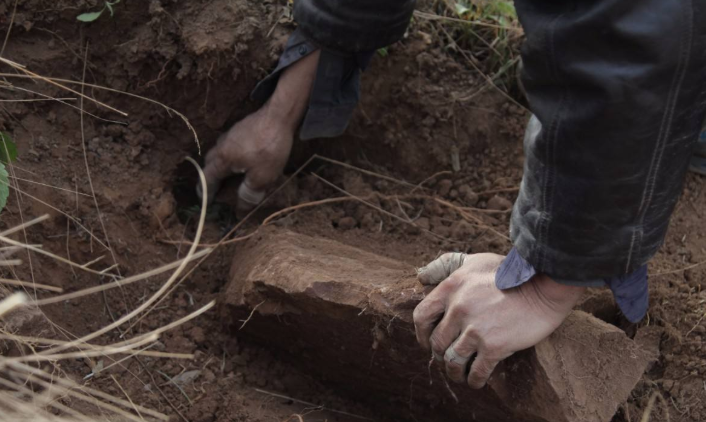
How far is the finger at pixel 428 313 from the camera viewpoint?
5.52ft

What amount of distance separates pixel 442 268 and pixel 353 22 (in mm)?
819

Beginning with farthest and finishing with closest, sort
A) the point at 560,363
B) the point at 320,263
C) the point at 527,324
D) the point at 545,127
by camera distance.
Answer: the point at 320,263 < the point at 560,363 < the point at 527,324 < the point at 545,127

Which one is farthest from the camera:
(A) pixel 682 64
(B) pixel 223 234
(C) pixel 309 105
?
(B) pixel 223 234

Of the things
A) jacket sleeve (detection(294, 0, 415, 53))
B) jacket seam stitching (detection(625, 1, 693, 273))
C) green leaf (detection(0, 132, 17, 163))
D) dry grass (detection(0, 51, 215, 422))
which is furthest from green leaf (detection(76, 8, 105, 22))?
jacket seam stitching (detection(625, 1, 693, 273))

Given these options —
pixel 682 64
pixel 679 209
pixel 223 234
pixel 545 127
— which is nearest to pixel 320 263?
pixel 223 234

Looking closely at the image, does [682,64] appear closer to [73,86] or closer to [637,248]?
[637,248]

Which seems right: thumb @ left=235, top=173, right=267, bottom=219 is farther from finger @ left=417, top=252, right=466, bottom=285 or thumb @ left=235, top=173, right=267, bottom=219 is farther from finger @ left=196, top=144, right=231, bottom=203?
finger @ left=417, top=252, right=466, bottom=285

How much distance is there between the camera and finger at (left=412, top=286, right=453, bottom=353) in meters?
1.68

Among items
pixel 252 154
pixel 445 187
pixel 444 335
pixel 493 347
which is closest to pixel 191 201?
pixel 252 154

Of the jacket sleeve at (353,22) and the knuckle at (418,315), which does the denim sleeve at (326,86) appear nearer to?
the jacket sleeve at (353,22)

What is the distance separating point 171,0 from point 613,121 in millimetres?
1645

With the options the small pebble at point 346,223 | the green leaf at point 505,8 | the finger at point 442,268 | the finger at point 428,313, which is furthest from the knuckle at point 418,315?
the green leaf at point 505,8

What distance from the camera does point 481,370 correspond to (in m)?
1.63

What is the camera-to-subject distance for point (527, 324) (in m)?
1.60
